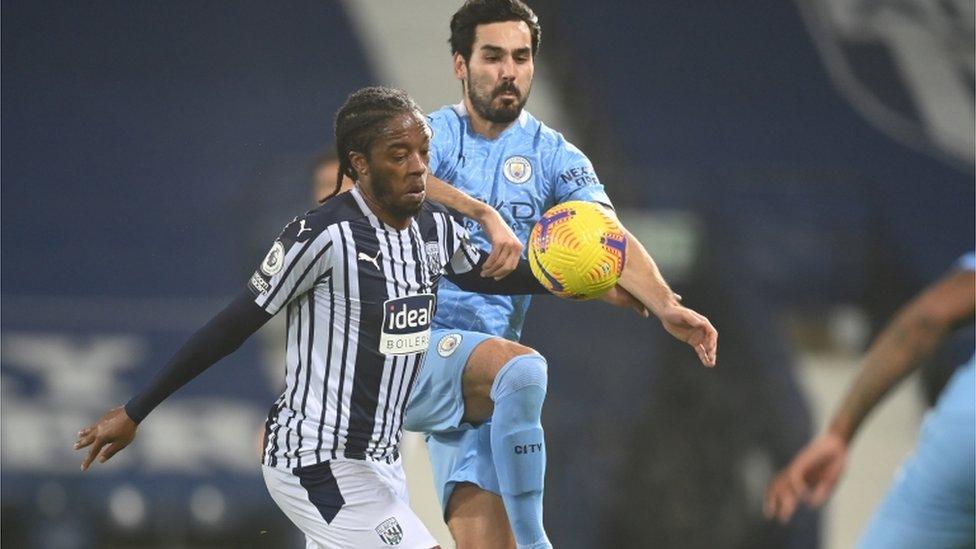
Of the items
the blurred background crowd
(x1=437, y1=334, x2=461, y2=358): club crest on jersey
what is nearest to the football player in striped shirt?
(x1=437, y1=334, x2=461, y2=358): club crest on jersey

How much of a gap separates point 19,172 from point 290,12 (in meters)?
2.24

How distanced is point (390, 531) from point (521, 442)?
2.10 ft

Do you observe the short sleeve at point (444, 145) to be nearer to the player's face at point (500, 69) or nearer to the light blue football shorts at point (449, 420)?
the player's face at point (500, 69)

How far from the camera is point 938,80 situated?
10.9 meters

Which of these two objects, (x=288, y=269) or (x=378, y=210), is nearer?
(x=288, y=269)

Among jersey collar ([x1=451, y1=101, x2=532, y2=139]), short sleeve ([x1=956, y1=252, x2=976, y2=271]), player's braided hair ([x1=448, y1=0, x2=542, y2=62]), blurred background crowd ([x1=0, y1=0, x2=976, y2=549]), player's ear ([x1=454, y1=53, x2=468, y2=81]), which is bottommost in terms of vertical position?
blurred background crowd ([x1=0, y1=0, x2=976, y2=549])

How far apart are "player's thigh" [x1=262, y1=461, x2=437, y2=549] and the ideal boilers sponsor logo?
0.32 metres

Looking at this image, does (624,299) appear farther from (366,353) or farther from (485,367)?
(366,353)

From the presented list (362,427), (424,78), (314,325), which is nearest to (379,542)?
(362,427)

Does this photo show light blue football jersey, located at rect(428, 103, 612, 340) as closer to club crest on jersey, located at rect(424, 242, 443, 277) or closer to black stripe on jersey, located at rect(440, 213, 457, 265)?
black stripe on jersey, located at rect(440, 213, 457, 265)

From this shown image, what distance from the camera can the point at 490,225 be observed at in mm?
4043

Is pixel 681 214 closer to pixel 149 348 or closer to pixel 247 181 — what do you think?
pixel 247 181

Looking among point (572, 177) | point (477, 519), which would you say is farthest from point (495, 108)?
point (477, 519)

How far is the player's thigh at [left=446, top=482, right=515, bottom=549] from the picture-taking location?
176 inches
